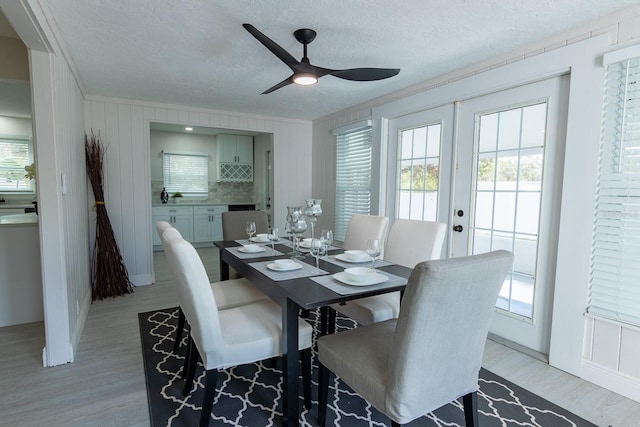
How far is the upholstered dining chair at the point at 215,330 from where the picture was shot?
1464 mm

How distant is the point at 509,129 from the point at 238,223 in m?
2.57

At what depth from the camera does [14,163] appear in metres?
5.60

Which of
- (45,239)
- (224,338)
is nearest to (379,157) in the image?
(224,338)

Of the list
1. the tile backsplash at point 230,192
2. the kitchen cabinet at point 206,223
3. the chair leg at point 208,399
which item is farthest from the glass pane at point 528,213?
the tile backsplash at point 230,192

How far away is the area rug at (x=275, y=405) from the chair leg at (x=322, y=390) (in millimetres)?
87

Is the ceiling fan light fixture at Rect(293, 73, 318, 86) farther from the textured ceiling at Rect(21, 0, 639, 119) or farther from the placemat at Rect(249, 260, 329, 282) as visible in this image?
the placemat at Rect(249, 260, 329, 282)

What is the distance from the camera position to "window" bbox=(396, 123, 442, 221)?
3.22 meters

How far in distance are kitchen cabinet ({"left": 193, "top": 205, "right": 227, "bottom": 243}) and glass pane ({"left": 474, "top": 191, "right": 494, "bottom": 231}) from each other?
503 centimetres

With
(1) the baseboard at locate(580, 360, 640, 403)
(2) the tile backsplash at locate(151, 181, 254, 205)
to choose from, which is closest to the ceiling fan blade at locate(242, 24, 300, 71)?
(1) the baseboard at locate(580, 360, 640, 403)

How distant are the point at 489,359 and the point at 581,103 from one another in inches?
73.2

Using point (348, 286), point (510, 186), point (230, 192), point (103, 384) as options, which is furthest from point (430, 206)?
point (230, 192)

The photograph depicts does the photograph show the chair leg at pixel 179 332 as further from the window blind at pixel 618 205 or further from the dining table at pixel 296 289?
the window blind at pixel 618 205

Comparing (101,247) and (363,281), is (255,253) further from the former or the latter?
(101,247)

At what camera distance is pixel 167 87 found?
3475 millimetres
